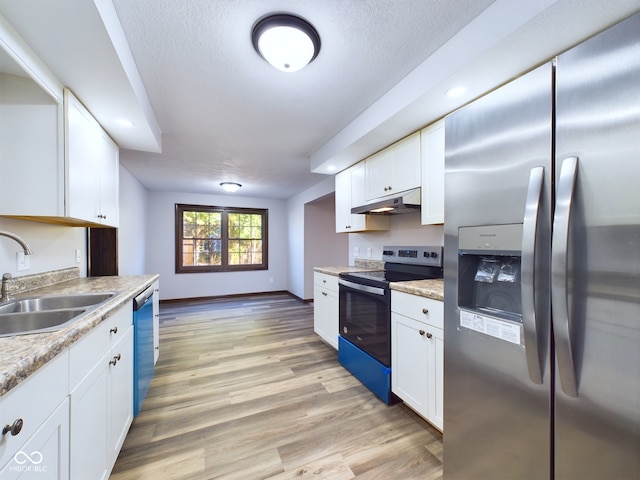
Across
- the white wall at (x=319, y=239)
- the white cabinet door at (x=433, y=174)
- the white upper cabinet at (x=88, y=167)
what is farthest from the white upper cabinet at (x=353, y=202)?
the white upper cabinet at (x=88, y=167)

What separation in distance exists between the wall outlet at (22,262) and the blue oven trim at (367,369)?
247 centimetres

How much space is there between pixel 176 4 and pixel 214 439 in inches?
94.6

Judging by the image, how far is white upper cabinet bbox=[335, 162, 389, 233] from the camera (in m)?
2.91

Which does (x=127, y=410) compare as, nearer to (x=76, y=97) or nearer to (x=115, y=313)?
(x=115, y=313)

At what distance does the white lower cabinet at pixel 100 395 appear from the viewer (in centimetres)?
97

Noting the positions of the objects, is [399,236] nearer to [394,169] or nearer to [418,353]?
[394,169]

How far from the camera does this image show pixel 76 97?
1701mm

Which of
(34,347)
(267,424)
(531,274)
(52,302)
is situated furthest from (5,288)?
(531,274)

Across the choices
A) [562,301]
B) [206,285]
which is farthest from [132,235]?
[562,301]

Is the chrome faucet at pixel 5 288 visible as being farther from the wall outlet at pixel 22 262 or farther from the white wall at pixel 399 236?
the white wall at pixel 399 236

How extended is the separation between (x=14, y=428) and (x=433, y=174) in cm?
232

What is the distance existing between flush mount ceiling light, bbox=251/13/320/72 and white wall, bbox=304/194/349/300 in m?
3.79

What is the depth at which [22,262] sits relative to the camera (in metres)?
1.68

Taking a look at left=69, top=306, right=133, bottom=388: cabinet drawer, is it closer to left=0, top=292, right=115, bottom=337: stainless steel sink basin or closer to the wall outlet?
left=0, top=292, right=115, bottom=337: stainless steel sink basin
